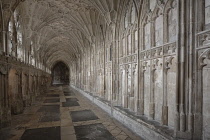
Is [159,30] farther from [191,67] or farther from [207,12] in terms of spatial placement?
[191,67]

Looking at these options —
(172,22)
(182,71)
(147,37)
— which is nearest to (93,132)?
(182,71)

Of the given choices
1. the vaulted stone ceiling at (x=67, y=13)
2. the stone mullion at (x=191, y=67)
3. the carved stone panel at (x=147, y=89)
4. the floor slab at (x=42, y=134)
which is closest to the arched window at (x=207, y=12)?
the stone mullion at (x=191, y=67)

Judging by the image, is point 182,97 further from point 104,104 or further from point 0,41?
point 0,41

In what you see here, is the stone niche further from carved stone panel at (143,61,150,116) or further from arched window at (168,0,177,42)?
carved stone panel at (143,61,150,116)

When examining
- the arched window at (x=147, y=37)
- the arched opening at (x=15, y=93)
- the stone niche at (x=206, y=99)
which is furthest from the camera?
the arched opening at (x=15, y=93)

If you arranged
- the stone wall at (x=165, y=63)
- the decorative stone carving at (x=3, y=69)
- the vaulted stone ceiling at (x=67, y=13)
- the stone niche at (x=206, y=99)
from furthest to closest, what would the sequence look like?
the vaulted stone ceiling at (x=67, y=13) → the decorative stone carving at (x=3, y=69) → the stone wall at (x=165, y=63) → the stone niche at (x=206, y=99)

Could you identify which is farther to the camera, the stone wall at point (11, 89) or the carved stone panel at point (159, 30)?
the stone wall at point (11, 89)

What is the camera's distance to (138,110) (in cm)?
632

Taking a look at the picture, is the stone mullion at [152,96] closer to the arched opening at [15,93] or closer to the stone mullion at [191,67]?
the stone mullion at [191,67]

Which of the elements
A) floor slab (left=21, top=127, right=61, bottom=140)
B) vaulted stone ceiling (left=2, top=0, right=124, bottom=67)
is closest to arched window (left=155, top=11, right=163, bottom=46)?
vaulted stone ceiling (left=2, top=0, right=124, bottom=67)

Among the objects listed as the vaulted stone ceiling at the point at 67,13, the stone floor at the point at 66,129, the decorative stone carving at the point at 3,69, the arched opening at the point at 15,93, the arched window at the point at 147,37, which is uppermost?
the vaulted stone ceiling at the point at 67,13

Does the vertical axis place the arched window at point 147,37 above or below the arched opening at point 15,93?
above

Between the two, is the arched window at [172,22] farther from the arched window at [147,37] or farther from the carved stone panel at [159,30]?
the arched window at [147,37]

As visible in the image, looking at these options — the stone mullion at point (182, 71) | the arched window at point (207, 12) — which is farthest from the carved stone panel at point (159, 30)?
the arched window at point (207, 12)
